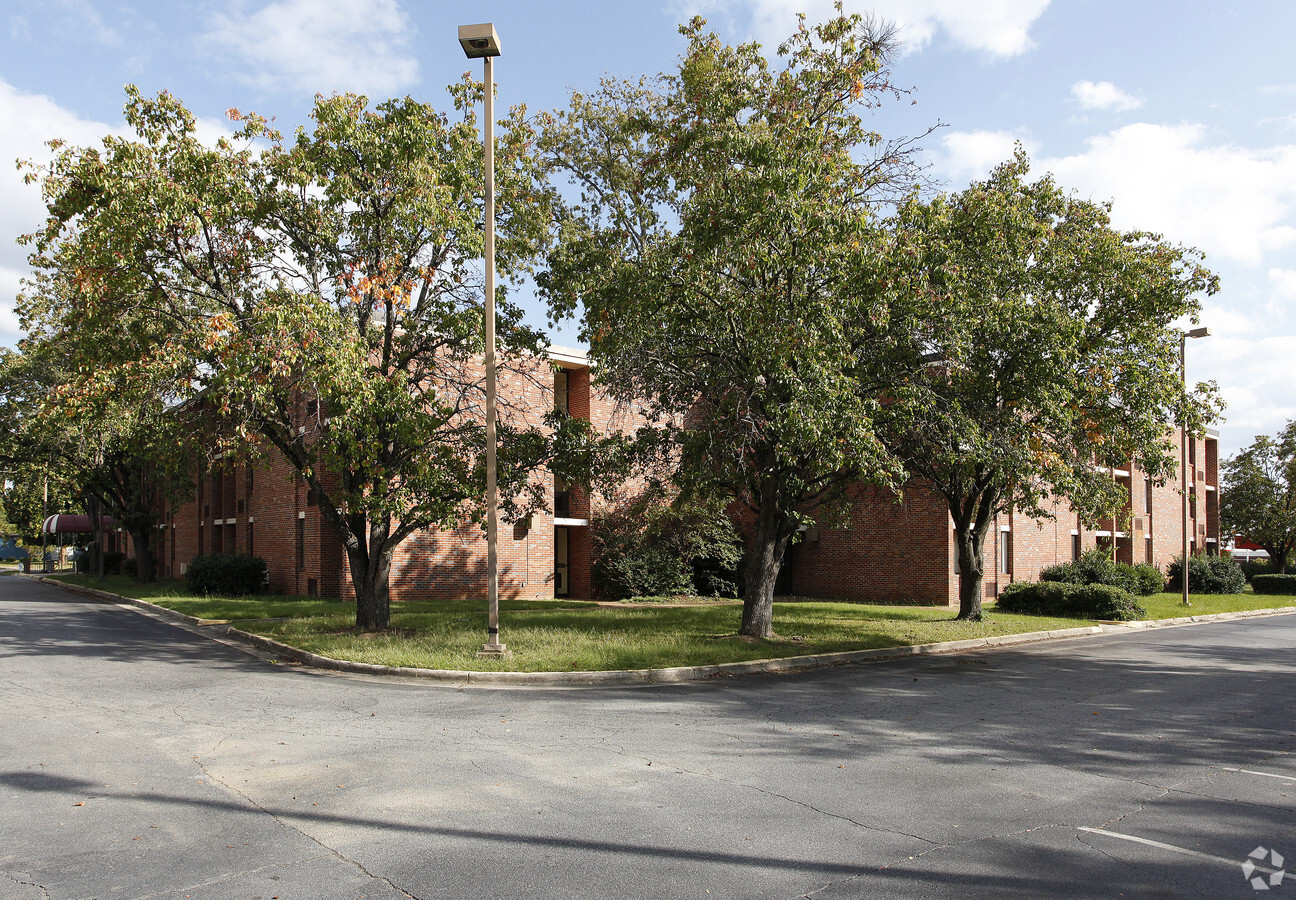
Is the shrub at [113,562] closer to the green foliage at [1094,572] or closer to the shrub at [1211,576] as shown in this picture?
the green foliage at [1094,572]

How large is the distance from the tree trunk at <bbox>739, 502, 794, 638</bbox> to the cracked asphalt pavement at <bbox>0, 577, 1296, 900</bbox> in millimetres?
4154

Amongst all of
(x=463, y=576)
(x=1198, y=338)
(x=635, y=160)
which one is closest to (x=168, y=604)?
(x=463, y=576)

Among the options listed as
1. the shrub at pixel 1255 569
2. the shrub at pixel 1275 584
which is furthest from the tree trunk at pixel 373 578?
the shrub at pixel 1255 569

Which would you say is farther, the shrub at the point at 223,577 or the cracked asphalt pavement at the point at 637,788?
the shrub at the point at 223,577

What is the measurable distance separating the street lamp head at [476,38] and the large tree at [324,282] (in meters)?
2.54

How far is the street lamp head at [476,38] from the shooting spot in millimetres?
12594

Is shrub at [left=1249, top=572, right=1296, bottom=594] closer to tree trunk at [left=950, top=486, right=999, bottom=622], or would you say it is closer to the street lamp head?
tree trunk at [left=950, top=486, right=999, bottom=622]

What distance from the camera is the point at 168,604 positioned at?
77.6ft

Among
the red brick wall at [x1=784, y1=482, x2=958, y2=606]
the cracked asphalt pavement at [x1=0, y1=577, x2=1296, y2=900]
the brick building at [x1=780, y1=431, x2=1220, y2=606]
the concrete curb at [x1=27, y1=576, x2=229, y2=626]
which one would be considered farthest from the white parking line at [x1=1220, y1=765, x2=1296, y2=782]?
the red brick wall at [x1=784, y1=482, x2=958, y2=606]

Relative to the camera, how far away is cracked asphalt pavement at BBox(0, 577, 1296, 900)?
4781 millimetres

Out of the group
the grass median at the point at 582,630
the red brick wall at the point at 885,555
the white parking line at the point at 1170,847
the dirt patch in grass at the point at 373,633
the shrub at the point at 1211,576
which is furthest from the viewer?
the shrub at the point at 1211,576

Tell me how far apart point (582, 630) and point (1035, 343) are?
32.8 ft

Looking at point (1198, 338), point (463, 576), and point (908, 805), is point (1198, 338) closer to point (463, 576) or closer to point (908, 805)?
point (463, 576)

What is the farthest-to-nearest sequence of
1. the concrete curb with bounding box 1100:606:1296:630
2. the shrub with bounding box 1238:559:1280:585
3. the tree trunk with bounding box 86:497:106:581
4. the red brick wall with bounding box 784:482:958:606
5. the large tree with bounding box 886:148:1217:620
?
1. the shrub with bounding box 1238:559:1280:585
2. the tree trunk with bounding box 86:497:106:581
3. the red brick wall with bounding box 784:482:958:606
4. the concrete curb with bounding box 1100:606:1296:630
5. the large tree with bounding box 886:148:1217:620
